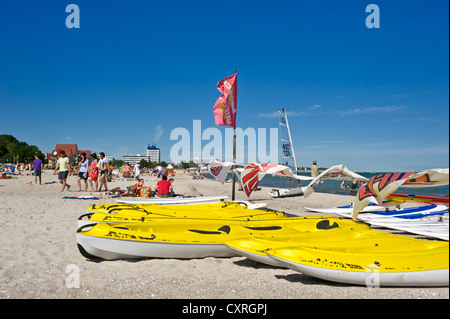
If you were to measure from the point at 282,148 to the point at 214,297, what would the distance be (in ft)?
42.5

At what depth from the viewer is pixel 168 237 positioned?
466 cm

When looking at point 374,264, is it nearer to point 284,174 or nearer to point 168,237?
point 168,237

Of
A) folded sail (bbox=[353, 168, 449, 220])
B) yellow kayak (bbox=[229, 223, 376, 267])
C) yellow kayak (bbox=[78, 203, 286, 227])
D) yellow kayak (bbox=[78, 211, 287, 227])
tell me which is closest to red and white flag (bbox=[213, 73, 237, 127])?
yellow kayak (bbox=[78, 203, 286, 227])

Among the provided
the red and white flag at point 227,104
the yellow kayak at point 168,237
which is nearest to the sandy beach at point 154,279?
the yellow kayak at point 168,237

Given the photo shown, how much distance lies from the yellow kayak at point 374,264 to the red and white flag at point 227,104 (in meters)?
6.33

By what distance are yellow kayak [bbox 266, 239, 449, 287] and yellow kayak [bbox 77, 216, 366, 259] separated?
3.66 feet

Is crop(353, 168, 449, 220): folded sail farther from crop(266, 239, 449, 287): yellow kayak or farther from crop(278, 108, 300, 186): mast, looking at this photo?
crop(278, 108, 300, 186): mast

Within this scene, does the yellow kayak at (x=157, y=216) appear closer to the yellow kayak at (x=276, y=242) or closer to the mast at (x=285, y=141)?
the yellow kayak at (x=276, y=242)

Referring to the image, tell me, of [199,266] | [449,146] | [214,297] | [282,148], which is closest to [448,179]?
[449,146]

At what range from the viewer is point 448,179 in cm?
194

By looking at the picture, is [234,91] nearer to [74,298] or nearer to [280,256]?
[280,256]

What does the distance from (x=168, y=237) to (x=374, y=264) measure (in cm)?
286

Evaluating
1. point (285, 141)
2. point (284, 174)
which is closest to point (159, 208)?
point (284, 174)
